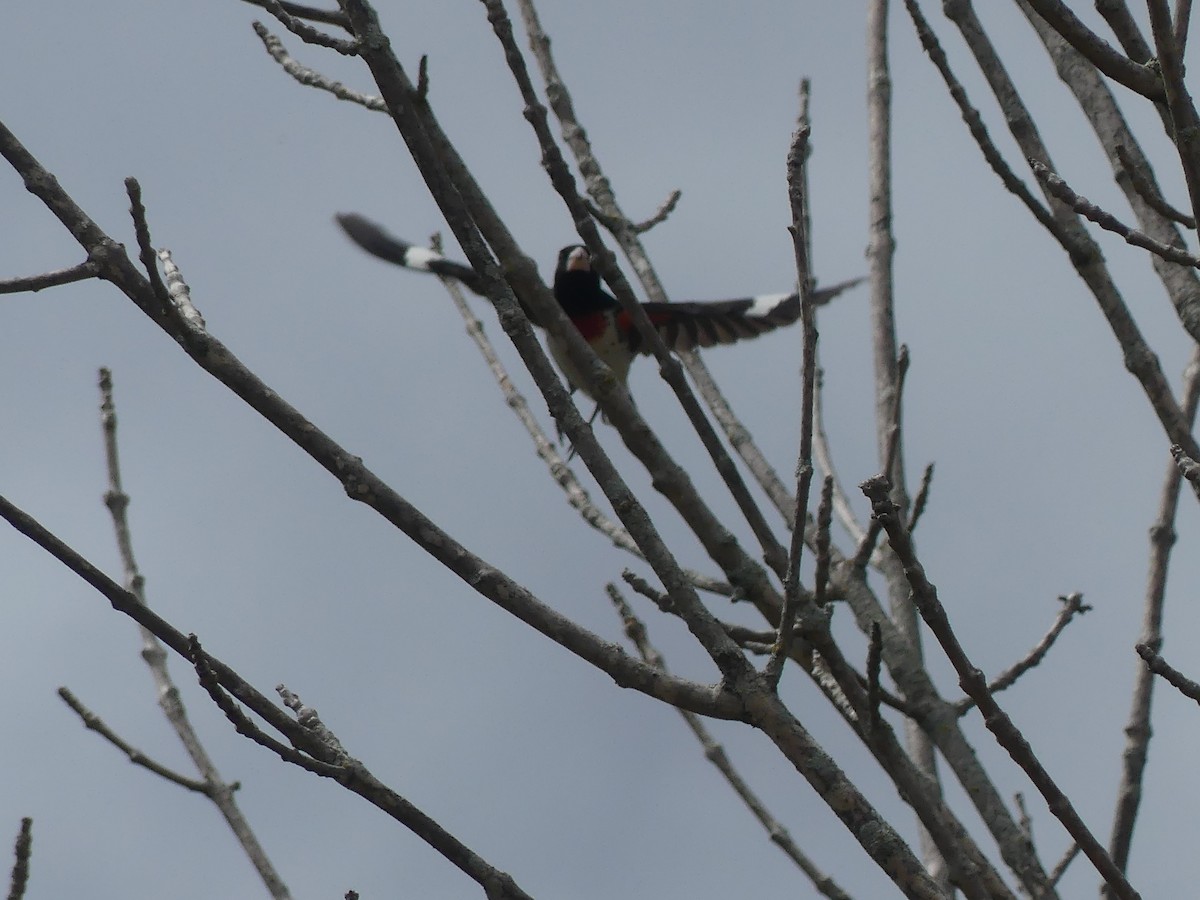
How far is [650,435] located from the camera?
110 inches

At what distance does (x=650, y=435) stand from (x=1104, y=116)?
1075 mm

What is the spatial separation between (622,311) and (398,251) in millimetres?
1024

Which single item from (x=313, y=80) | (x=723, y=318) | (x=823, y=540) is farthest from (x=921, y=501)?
(x=723, y=318)

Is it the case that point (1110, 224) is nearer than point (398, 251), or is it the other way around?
point (1110, 224)

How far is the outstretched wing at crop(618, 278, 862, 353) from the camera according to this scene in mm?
6090

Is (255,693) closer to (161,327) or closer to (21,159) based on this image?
(161,327)

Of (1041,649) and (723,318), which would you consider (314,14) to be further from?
(723,318)

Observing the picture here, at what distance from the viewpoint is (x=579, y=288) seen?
23.2 feet

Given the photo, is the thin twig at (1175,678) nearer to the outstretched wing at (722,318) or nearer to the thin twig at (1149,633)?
the thin twig at (1149,633)

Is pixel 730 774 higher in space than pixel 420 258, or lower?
lower

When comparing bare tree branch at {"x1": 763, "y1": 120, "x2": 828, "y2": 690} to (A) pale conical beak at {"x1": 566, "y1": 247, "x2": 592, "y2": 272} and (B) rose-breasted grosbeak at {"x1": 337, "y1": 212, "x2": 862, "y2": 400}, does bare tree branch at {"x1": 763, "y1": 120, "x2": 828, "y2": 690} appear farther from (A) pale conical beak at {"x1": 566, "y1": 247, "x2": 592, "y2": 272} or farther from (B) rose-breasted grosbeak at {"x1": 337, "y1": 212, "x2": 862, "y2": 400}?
(A) pale conical beak at {"x1": 566, "y1": 247, "x2": 592, "y2": 272}

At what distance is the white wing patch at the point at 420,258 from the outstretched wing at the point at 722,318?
86 cm

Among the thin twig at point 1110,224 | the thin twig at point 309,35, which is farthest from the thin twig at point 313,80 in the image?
the thin twig at point 1110,224

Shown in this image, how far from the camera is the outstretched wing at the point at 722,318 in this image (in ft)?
20.0
